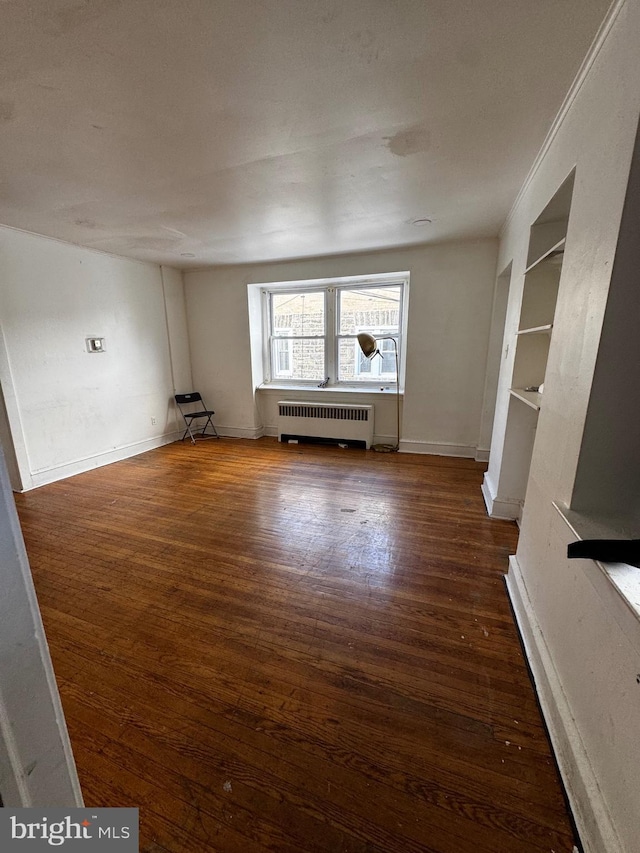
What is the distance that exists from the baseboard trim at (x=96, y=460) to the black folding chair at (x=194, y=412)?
0.87 feet

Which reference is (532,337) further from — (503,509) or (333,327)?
(333,327)

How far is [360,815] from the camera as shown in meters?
1.02

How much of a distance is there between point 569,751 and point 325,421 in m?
3.77

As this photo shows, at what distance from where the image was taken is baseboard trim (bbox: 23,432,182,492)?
11.4 feet

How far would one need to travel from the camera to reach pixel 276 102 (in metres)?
1.53

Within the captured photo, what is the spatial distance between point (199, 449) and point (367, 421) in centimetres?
233

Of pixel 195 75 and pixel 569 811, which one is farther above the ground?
pixel 195 75

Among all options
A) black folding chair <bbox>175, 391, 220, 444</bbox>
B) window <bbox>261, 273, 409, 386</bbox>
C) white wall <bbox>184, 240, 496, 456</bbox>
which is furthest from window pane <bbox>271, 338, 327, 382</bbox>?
black folding chair <bbox>175, 391, 220, 444</bbox>

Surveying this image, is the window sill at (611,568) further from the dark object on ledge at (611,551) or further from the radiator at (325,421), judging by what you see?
the radiator at (325,421)

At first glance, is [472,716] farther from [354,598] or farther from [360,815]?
[354,598]

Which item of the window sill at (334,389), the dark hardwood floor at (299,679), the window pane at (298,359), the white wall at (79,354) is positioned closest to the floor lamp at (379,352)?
the window sill at (334,389)

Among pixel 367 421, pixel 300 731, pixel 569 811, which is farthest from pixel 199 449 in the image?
pixel 569 811

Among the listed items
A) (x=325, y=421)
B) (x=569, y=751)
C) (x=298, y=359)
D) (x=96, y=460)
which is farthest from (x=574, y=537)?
(x=96, y=460)

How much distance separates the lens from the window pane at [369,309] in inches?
176
